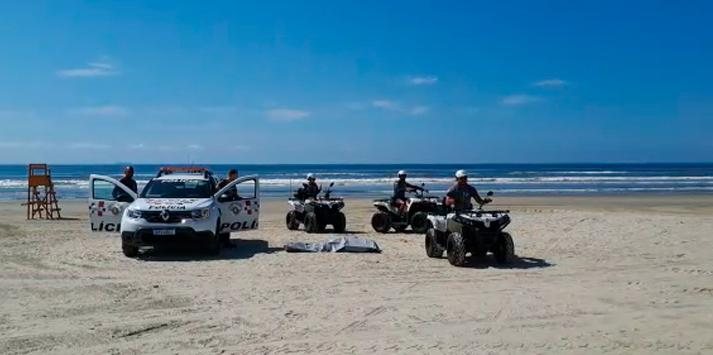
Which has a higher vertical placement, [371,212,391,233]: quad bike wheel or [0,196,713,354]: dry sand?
[371,212,391,233]: quad bike wheel

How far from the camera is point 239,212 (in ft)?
45.2

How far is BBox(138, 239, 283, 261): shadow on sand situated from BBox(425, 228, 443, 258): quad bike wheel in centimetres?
312

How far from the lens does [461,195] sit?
12195mm

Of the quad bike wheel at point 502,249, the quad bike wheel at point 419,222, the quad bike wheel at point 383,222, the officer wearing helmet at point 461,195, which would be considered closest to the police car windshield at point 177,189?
the officer wearing helmet at point 461,195

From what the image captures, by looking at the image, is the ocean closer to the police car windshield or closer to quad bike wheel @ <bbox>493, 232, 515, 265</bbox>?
the police car windshield

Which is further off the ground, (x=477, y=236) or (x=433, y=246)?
(x=477, y=236)

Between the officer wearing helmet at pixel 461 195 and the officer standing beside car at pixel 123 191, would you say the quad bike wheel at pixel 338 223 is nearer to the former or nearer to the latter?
the officer standing beside car at pixel 123 191

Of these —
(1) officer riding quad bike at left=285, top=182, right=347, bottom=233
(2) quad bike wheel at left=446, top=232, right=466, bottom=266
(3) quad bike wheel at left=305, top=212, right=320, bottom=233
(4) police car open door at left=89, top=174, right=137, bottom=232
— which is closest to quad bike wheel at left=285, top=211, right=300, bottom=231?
(1) officer riding quad bike at left=285, top=182, right=347, bottom=233

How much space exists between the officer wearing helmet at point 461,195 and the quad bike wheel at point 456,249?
2.74 ft

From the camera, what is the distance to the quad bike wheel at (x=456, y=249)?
1118cm

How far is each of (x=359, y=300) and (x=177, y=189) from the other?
6387 mm

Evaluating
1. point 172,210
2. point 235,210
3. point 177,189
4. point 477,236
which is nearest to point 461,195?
point 477,236

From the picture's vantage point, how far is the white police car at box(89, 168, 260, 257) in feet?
40.0

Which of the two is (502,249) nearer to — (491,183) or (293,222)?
(293,222)
